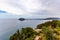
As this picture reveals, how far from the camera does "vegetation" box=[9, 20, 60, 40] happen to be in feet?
6.15

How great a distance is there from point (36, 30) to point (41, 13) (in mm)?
244

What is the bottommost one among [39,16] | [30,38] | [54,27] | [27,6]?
[30,38]

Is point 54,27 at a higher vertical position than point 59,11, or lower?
lower

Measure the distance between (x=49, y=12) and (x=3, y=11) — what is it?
0.64m

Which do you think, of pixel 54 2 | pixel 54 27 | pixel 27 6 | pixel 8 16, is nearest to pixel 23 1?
pixel 27 6

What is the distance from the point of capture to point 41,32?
1.92 meters

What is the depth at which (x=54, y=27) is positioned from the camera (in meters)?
1.95

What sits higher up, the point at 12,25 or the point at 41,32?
the point at 12,25

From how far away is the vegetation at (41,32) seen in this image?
6.15 feet

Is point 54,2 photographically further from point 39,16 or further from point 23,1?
point 23,1

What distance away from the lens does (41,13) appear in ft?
6.55

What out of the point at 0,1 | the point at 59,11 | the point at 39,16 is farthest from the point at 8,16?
the point at 59,11

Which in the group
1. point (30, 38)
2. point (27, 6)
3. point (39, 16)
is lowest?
point (30, 38)

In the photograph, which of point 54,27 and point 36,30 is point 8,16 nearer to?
point 36,30
